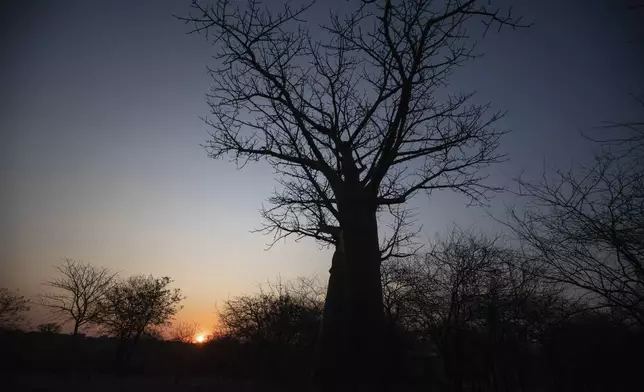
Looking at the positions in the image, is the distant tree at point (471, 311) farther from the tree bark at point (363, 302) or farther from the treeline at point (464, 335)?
the tree bark at point (363, 302)

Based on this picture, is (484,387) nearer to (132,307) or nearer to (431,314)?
(431,314)

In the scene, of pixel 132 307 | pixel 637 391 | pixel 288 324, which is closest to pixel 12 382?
pixel 288 324

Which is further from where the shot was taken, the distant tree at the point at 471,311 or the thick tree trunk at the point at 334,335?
the distant tree at the point at 471,311

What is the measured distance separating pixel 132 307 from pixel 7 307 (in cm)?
1065

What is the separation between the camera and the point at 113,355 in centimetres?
2144

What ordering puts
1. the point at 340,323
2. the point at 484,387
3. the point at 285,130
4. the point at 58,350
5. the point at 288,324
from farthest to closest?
the point at 58,350 → the point at 288,324 → the point at 484,387 → the point at 285,130 → the point at 340,323

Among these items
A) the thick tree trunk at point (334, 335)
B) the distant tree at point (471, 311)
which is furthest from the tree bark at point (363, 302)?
the distant tree at point (471, 311)

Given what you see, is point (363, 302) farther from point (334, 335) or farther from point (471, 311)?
point (471, 311)

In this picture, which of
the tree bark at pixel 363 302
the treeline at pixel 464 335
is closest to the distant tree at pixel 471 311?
the treeline at pixel 464 335

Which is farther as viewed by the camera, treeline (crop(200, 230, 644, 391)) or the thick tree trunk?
treeline (crop(200, 230, 644, 391))

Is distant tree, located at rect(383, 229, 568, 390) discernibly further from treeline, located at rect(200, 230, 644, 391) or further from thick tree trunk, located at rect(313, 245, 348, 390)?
thick tree trunk, located at rect(313, 245, 348, 390)

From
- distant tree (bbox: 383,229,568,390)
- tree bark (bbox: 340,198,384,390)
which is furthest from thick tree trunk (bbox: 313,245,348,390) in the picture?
distant tree (bbox: 383,229,568,390)

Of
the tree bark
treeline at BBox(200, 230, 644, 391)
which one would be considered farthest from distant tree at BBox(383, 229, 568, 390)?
the tree bark

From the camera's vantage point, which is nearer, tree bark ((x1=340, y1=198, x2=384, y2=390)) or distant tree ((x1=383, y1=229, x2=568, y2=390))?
tree bark ((x1=340, y1=198, x2=384, y2=390))
